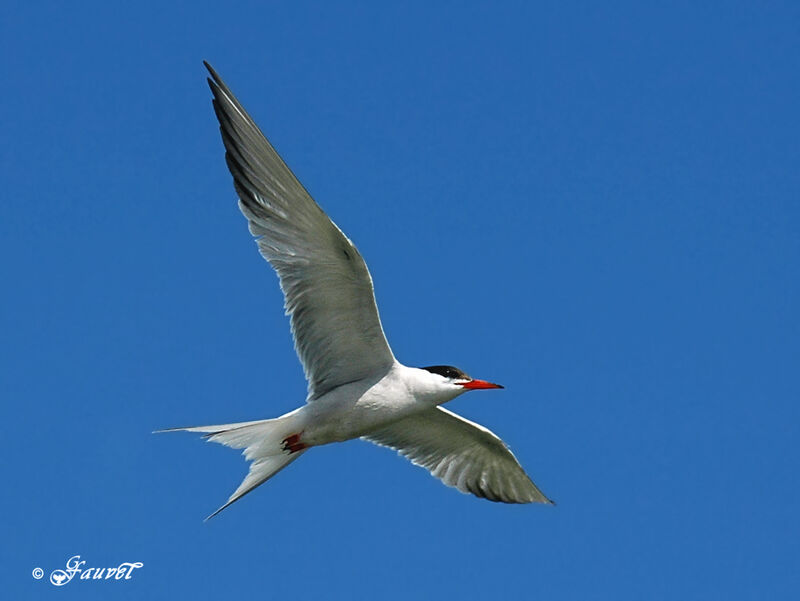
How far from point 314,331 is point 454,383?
1206 millimetres

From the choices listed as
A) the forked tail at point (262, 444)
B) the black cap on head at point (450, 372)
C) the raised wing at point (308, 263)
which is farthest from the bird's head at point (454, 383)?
the forked tail at point (262, 444)

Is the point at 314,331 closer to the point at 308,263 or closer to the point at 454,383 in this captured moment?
the point at 308,263

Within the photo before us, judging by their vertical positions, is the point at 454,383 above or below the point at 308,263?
below

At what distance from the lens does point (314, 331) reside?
30.5 feet

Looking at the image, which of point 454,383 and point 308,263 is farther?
point 454,383

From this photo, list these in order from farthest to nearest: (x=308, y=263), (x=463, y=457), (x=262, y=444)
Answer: (x=463, y=457)
(x=262, y=444)
(x=308, y=263)

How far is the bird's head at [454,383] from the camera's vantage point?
9.27 meters

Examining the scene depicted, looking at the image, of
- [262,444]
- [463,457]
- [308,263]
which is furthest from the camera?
[463,457]

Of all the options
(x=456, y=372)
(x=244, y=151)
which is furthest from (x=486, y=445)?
(x=244, y=151)

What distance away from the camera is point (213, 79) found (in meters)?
8.15

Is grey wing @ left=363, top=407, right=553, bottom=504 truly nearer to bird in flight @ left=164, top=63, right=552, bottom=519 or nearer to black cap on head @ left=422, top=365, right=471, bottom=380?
bird in flight @ left=164, top=63, right=552, bottom=519

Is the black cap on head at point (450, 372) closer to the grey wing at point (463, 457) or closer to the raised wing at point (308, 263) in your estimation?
the raised wing at point (308, 263)

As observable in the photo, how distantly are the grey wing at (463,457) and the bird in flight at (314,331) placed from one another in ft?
2.41

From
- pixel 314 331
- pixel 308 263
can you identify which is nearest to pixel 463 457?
pixel 314 331
